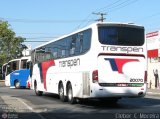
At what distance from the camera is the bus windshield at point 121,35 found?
20.4 meters

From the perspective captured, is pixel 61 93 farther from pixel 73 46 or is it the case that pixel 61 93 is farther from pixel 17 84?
pixel 17 84

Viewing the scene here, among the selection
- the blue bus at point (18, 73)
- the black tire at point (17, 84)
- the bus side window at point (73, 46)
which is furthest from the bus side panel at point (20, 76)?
the bus side window at point (73, 46)

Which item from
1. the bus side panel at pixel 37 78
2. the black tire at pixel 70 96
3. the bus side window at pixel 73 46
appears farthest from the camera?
the bus side panel at pixel 37 78

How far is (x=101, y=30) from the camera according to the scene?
20.3m

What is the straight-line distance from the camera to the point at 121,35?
2069 centimetres

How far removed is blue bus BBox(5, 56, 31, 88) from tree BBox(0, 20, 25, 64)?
A: 3011 centimetres

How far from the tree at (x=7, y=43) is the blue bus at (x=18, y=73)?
98.8 ft

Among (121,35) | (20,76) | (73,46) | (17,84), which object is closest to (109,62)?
(121,35)

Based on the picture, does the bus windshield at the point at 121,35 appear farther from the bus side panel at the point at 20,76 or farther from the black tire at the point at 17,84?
the black tire at the point at 17,84

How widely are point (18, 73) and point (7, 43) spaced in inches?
1391

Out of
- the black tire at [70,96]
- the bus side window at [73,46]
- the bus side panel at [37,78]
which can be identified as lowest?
the black tire at [70,96]

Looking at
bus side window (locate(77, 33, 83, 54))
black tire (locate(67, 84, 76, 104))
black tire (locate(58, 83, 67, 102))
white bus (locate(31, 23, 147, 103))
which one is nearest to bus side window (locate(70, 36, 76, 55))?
white bus (locate(31, 23, 147, 103))

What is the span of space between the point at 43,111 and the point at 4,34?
2345 inches

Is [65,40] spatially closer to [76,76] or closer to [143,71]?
[76,76]
